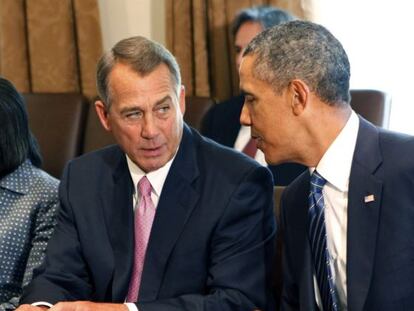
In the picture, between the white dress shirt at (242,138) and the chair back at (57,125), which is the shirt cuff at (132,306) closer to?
the white dress shirt at (242,138)

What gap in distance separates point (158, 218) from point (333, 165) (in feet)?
1.63

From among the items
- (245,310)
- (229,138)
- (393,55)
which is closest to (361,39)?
(393,55)

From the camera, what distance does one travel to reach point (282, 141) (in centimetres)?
190

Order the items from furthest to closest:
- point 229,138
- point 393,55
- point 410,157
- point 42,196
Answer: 1. point 393,55
2. point 229,138
3. point 42,196
4. point 410,157

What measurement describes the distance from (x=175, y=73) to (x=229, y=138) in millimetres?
1406

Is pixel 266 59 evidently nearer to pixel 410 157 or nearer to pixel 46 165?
pixel 410 157

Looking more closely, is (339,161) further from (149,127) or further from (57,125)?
(57,125)

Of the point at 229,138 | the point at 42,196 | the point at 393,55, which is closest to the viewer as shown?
the point at 42,196

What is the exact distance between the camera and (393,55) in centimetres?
378

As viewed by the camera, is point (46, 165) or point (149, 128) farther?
point (46, 165)

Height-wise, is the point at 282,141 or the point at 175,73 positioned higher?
the point at 175,73

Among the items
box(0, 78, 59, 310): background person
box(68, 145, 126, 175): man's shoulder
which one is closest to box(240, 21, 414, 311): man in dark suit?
box(68, 145, 126, 175): man's shoulder

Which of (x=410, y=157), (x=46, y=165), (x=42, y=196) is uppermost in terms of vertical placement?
(x=410, y=157)

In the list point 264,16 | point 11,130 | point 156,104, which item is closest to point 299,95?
point 156,104
